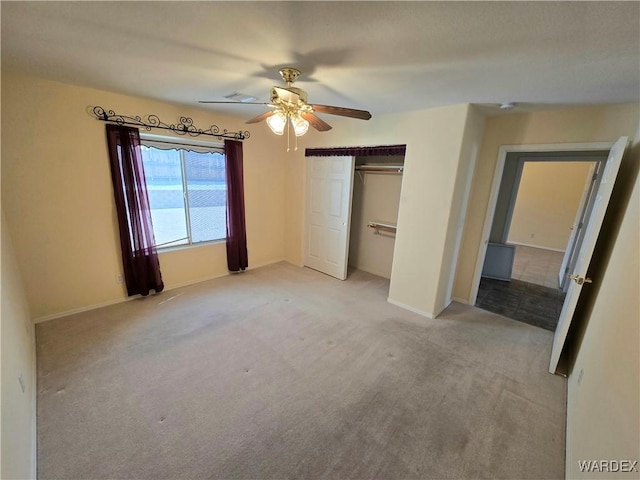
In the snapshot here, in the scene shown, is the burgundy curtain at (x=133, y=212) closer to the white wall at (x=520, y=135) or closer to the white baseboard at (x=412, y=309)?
the white baseboard at (x=412, y=309)

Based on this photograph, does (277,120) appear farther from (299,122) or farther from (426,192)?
(426,192)

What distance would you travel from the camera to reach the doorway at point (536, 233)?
354cm

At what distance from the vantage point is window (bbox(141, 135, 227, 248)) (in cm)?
326

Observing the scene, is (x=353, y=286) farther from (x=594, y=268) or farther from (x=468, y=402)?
(x=594, y=268)

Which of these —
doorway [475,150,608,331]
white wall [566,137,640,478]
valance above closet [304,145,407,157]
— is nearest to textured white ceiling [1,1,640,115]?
valance above closet [304,145,407,157]

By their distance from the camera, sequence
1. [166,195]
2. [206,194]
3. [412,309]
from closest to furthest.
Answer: [412,309]
[166,195]
[206,194]

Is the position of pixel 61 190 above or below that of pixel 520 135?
below

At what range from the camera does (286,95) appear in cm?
181

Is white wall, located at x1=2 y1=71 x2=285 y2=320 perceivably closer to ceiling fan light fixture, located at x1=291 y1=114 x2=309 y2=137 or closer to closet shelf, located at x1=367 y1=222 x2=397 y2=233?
ceiling fan light fixture, located at x1=291 y1=114 x2=309 y2=137

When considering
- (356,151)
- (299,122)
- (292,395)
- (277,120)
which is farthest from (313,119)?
(292,395)

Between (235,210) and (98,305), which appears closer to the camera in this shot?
(98,305)

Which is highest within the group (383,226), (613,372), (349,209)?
(349,209)

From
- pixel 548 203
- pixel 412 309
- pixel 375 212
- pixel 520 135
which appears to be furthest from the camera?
pixel 548 203

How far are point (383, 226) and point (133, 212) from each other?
3328mm
